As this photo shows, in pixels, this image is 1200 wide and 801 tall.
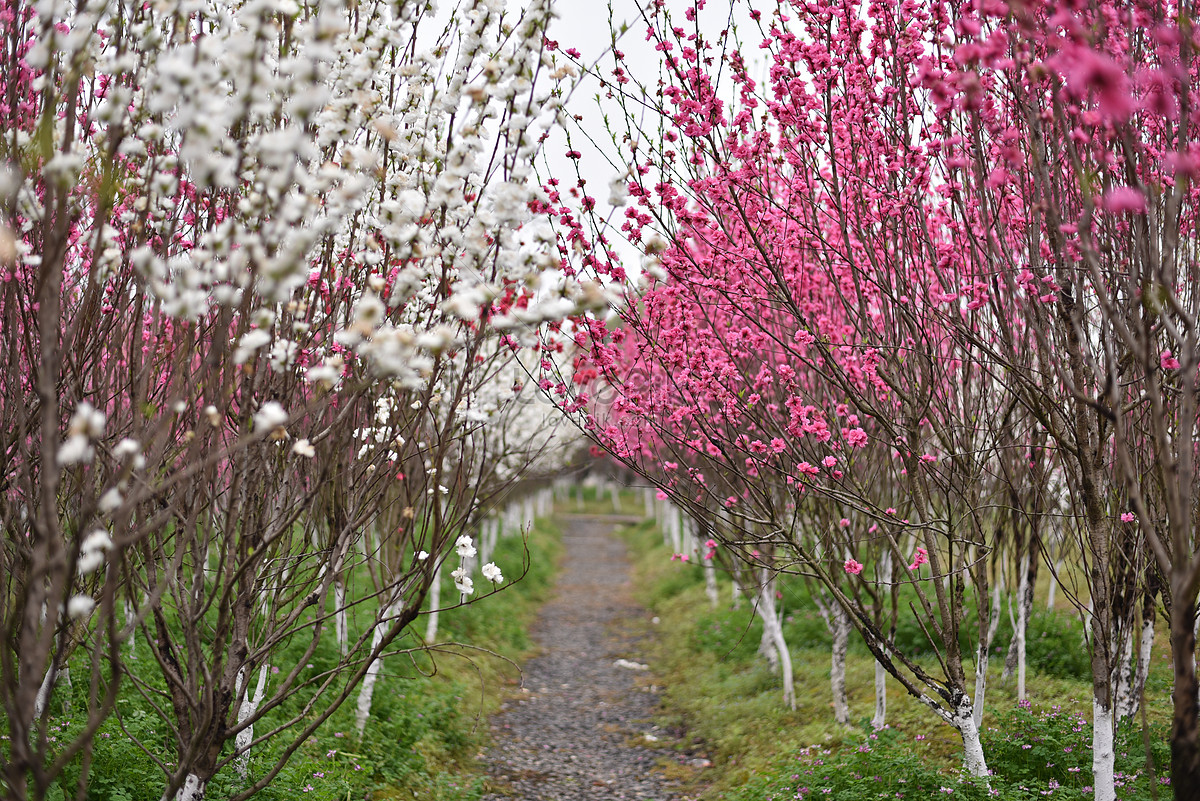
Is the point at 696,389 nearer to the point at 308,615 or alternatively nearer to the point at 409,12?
the point at 409,12

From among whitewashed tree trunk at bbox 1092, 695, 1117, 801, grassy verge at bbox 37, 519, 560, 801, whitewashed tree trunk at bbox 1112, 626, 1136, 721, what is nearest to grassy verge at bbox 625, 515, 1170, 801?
whitewashed tree trunk at bbox 1112, 626, 1136, 721

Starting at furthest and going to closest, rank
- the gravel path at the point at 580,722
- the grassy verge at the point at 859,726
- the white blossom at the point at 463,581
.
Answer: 1. the gravel path at the point at 580,722
2. the grassy verge at the point at 859,726
3. the white blossom at the point at 463,581

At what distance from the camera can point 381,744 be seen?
7.71 meters

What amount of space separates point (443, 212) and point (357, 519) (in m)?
1.47

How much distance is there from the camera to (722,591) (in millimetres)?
16219

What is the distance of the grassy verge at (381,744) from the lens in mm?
5223

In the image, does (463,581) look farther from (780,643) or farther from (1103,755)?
(780,643)

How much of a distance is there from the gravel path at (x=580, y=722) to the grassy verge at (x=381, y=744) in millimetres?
412

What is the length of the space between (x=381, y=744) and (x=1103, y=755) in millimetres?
5994

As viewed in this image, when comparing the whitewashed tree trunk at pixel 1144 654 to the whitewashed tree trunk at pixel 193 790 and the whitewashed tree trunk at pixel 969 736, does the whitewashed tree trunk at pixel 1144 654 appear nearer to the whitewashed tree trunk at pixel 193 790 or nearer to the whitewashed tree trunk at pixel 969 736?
the whitewashed tree trunk at pixel 969 736

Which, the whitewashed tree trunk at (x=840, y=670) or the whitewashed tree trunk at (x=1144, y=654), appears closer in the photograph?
the whitewashed tree trunk at (x=1144, y=654)

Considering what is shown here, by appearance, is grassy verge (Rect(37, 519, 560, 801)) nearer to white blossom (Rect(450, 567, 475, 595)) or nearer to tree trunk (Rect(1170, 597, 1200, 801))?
white blossom (Rect(450, 567, 475, 595))

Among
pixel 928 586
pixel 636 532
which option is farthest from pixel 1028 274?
pixel 636 532

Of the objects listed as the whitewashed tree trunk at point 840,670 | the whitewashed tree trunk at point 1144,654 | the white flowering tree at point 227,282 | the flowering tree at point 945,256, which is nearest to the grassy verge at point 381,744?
the white flowering tree at point 227,282
